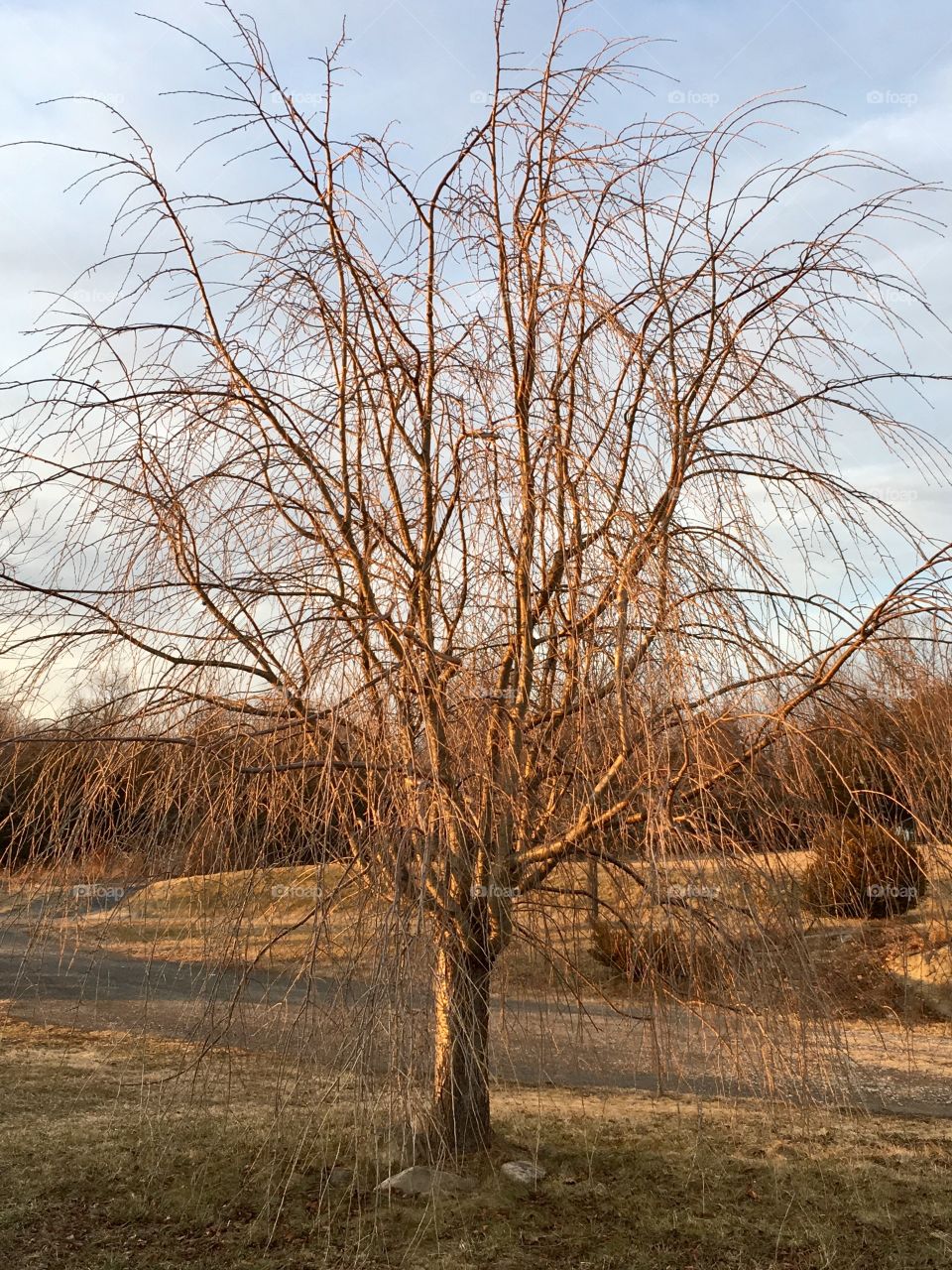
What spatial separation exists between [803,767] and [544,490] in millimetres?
1357

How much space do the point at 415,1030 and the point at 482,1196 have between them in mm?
2248

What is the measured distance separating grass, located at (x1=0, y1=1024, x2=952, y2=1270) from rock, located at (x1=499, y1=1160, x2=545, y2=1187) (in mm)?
68

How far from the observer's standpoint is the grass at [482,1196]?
13.9 ft

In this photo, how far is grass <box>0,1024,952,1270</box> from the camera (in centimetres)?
425

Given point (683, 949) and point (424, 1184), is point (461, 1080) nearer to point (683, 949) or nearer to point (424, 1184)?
point (424, 1184)

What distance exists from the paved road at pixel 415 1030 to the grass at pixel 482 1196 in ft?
0.79

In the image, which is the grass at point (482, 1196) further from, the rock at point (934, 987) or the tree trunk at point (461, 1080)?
the rock at point (934, 987)

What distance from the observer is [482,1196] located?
4.71 metres

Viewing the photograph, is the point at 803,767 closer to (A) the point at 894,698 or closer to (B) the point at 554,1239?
(A) the point at 894,698

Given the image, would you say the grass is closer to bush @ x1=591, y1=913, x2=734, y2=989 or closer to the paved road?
the paved road

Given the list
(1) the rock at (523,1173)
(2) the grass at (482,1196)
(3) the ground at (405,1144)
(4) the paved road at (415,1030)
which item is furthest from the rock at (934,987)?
(1) the rock at (523,1173)

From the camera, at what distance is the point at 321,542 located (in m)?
4.27

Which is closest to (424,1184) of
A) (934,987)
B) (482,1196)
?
(482,1196)

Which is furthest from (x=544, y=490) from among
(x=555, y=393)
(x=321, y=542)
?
(x=321, y=542)
